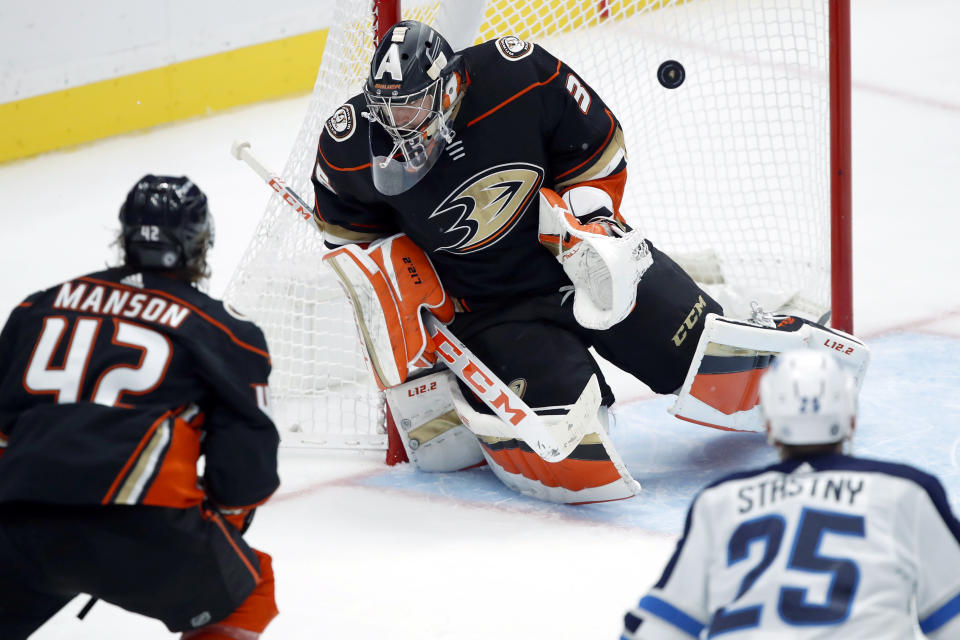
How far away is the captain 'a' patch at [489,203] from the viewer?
2641 mm

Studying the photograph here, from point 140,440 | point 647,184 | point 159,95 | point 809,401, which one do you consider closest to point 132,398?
point 140,440

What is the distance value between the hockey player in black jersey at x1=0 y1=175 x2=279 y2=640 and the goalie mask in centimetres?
76

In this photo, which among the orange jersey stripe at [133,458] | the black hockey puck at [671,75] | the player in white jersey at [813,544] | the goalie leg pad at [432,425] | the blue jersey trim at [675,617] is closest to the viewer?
the player in white jersey at [813,544]

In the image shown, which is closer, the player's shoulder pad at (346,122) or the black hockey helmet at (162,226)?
the black hockey helmet at (162,226)

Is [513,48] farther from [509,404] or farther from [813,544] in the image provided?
[813,544]

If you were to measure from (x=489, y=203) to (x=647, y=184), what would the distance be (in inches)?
79.0

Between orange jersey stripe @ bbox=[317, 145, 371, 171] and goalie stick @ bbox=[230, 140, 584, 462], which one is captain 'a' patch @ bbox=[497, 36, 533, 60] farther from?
goalie stick @ bbox=[230, 140, 584, 462]

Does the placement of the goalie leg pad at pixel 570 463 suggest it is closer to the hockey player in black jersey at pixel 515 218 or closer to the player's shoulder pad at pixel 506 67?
the hockey player in black jersey at pixel 515 218

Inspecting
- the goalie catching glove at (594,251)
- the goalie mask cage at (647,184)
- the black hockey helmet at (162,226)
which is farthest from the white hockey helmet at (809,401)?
the goalie mask cage at (647,184)

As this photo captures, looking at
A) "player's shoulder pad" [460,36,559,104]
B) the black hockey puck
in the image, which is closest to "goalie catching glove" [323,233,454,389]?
"player's shoulder pad" [460,36,559,104]

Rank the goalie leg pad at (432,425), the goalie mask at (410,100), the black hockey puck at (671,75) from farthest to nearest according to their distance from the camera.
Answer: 1. the black hockey puck at (671,75)
2. the goalie leg pad at (432,425)
3. the goalie mask at (410,100)

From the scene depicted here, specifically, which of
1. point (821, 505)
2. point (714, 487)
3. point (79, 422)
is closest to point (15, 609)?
point (79, 422)

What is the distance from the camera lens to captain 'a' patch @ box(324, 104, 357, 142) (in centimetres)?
266

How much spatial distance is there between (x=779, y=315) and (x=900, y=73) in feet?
12.1
